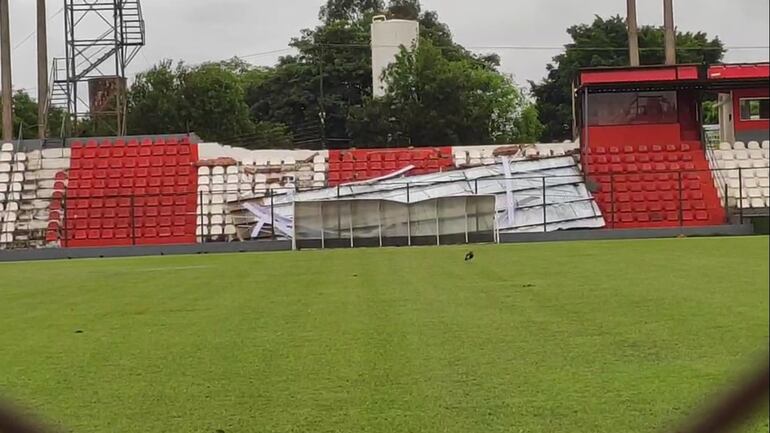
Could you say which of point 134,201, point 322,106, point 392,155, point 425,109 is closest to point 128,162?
point 134,201

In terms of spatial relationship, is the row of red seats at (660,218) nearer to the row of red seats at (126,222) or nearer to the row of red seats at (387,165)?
the row of red seats at (387,165)

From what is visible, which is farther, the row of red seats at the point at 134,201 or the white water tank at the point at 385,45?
the white water tank at the point at 385,45

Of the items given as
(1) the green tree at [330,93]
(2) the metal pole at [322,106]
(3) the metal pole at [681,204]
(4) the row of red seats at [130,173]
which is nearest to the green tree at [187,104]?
(1) the green tree at [330,93]

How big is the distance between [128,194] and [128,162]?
1641mm

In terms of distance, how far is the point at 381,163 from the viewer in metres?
20.3

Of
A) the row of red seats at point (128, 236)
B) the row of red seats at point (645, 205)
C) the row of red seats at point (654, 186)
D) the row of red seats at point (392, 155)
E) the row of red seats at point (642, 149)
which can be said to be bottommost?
the row of red seats at point (128, 236)

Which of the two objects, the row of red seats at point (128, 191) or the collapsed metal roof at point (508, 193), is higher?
→ the row of red seats at point (128, 191)

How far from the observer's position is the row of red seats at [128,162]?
796 inches

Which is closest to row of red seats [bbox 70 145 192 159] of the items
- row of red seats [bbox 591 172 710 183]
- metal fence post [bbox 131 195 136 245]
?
metal fence post [bbox 131 195 136 245]

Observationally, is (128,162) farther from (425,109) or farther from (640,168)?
(425,109)

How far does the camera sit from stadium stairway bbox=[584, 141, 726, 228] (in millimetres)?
14541

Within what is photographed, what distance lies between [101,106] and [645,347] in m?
20.4

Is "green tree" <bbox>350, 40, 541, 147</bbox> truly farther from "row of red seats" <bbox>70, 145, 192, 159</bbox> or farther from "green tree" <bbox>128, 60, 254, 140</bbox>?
"row of red seats" <bbox>70, 145, 192, 159</bbox>

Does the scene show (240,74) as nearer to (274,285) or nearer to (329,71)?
(329,71)
